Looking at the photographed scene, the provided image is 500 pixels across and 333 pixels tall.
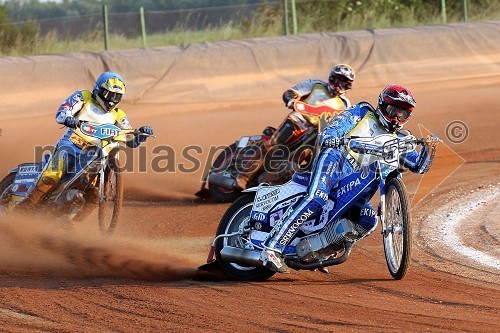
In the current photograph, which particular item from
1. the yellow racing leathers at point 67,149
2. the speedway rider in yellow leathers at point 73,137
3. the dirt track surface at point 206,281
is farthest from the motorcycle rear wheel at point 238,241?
the yellow racing leathers at point 67,149

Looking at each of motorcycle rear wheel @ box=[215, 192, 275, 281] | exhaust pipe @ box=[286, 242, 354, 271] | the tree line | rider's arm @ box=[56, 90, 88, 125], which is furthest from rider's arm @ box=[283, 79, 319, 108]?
the tree line

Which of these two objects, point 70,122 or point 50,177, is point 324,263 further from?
point 50,177

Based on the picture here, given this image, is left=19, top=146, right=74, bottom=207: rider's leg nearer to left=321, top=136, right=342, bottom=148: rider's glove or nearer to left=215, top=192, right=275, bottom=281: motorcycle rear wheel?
left=215, top=192, right=275, bottom=281: motorcycle rear wheel

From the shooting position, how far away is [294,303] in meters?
8.00

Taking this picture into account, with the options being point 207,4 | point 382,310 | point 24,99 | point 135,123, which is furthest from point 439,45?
point 382,310

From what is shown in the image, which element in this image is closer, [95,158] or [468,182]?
[95,158]

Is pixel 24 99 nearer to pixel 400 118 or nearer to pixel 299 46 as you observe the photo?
pixel 299 46

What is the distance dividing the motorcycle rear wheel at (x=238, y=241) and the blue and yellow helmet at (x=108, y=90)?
3562 mm

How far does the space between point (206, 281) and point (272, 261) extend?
71 cm

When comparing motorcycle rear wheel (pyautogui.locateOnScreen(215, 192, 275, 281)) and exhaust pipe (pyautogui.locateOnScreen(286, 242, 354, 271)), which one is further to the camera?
motorcycle rear wheel (pyautogui.locateOnScreen(215, 192, 275, 281))

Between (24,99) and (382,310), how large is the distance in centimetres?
1489

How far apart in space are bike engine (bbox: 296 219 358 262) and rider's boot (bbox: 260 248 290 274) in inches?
9.4
